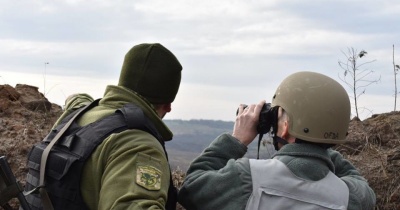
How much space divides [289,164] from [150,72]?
2.60 ft

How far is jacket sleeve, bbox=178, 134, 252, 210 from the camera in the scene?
3094 mm

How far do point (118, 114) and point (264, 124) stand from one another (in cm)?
69

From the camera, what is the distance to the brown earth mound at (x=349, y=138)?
559cm

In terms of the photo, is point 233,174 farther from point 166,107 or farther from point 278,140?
point 166,107

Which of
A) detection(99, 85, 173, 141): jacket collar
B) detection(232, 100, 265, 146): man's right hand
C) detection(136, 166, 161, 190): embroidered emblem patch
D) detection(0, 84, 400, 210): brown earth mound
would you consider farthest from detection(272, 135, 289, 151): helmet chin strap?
detection(0, 84, 400, 210): brown earth mound

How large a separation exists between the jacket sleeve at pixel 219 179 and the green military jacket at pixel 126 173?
0.19m

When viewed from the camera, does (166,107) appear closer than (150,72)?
No

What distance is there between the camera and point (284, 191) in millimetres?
3117

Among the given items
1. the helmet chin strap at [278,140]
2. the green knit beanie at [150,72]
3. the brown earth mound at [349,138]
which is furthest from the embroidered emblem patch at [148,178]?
the brown earth mound at [349,138]

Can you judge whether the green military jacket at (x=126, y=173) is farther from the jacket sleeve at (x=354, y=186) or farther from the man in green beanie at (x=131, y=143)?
the jacket sleeve at (x=354, y=186)

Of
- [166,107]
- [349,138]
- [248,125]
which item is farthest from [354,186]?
[349,138]

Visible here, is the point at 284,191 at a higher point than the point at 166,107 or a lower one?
lower

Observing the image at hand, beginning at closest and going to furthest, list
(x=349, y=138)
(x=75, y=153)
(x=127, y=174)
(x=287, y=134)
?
(x=127, y=174) < (x=75, y=153) < (x=287, y=134) < (x=349, y=138)

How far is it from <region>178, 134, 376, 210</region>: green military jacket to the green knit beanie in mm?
357
